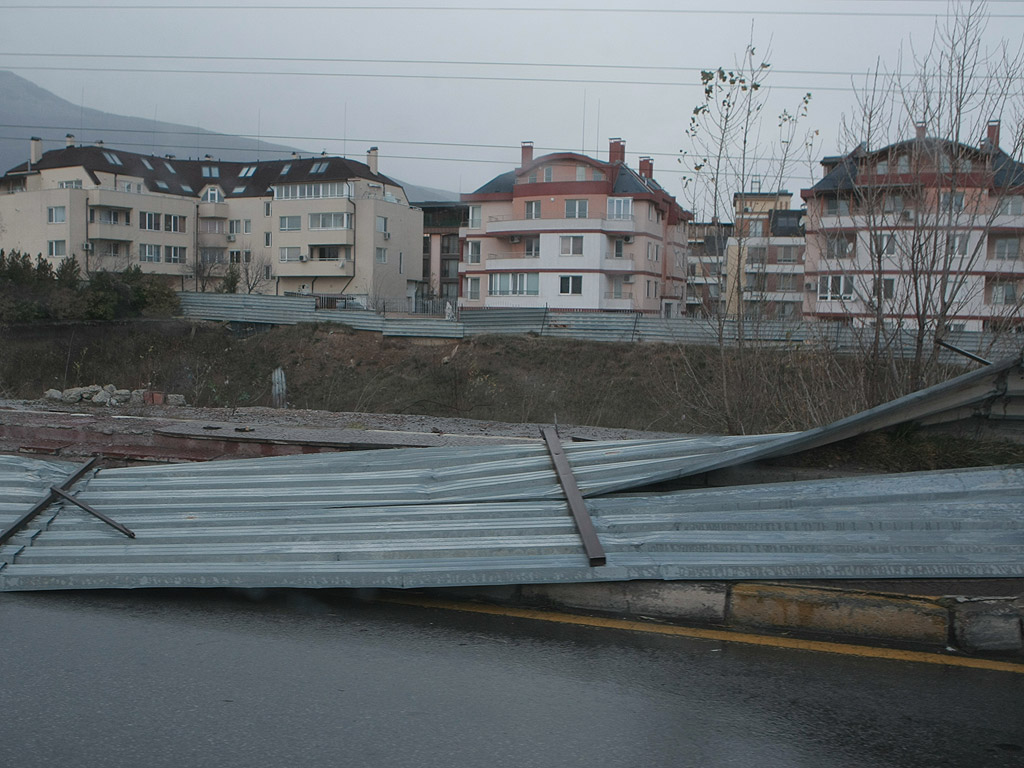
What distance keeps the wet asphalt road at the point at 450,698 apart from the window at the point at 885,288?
23.7 ft

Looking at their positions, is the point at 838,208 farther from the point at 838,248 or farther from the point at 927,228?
the point at 927,228

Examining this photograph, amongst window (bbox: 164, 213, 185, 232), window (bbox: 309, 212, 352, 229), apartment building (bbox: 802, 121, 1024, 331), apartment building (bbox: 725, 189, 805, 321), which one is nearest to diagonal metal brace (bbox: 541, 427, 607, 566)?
apartment building (bbox: 802, 121, 1024, 331)

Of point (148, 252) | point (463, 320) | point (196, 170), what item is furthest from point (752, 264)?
point (196, 170)

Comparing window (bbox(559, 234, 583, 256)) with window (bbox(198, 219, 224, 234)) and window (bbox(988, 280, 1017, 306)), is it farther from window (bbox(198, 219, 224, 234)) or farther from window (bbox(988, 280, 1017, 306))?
window (bbox(988, 280, 1017, 306))

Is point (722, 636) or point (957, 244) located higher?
point (957, 244)

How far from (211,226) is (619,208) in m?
33.7

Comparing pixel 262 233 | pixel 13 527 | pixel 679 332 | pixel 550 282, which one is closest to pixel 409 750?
pixel 13 527

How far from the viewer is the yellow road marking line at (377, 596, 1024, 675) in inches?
181

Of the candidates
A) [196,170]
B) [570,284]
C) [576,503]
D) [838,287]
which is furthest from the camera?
[196,170]

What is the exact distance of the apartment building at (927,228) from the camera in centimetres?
1048

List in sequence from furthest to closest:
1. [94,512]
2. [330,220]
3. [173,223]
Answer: [173,223] < [330,220] < [94,512]

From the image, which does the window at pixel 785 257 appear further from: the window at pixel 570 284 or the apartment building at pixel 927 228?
the window at pixel 570 284

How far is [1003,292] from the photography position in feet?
37.4

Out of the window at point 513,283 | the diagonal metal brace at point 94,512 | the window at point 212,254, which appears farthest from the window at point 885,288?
the window at point 212,254
